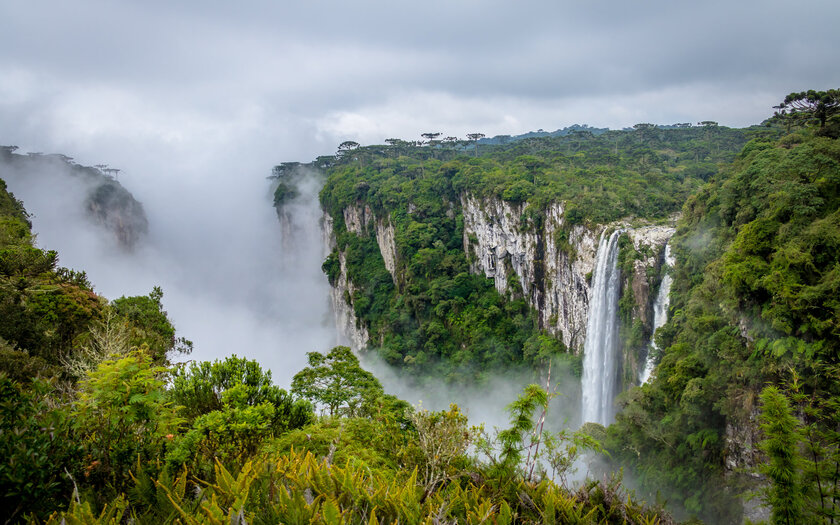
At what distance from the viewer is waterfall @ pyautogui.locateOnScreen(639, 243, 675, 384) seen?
21.2 metres

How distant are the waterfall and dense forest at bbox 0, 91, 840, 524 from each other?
1.45m

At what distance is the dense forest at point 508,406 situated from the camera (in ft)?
10.5

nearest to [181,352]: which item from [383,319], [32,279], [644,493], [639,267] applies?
[32,279]

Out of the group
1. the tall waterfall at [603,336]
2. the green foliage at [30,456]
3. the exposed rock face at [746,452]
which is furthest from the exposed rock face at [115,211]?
the exposed rock face at [746,452]

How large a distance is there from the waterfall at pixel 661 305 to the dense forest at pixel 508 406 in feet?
4.76

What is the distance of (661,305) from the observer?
21906mm

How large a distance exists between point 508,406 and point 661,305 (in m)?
19.2

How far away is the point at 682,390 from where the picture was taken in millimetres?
15914

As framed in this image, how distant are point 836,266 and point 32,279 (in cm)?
2364

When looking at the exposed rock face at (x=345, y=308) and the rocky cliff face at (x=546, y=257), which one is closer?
the rocky cliff face at (x=546, y=257)

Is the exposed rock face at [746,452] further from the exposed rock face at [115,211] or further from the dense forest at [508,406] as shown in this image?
the exposed rock face at [115,211]

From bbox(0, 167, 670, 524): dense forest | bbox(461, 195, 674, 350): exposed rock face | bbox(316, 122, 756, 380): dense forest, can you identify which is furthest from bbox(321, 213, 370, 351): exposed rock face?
bbox(0, 167, 670, 524): dense forest

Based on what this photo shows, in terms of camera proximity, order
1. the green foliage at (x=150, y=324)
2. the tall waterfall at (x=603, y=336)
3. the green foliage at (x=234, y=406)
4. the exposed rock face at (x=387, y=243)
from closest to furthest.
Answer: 1. the green foliage at (x=234, y=406)
2. the green foliage at (x=150, y=324)
3. the tall waterfall at (x=603, y=336)
4. the exposed rock face at (x=387, y=243)

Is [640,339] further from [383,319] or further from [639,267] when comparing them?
[383,319]
